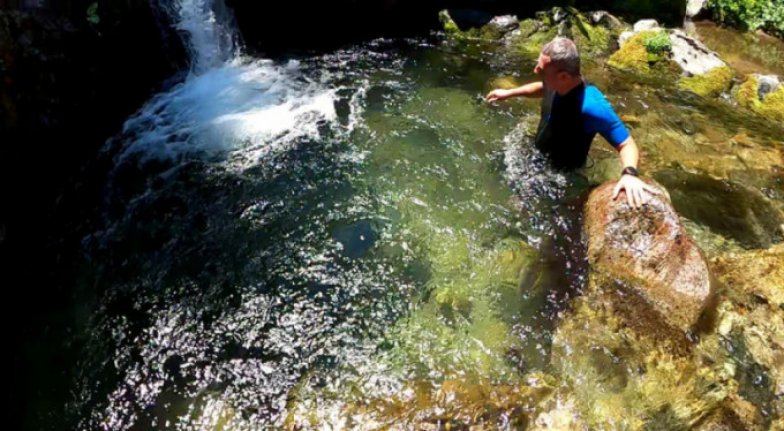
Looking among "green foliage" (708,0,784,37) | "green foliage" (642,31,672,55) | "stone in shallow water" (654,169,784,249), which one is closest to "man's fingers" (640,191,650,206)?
"stone in shallow water" (654,169,784,249)

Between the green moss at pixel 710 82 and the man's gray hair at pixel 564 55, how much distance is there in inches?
262

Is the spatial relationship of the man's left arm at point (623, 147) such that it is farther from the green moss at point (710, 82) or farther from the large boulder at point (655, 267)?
the green moss at point (710, 82)

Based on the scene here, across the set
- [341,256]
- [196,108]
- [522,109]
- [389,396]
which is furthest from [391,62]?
[389,396]

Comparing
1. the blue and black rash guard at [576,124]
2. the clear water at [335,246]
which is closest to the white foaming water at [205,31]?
the clear water at [335,246]

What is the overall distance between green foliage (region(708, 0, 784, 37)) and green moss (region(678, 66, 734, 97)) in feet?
11.8

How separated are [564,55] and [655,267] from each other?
2252 millimetres

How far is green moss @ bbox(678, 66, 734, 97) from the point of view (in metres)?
9.98

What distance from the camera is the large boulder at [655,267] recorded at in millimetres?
4941

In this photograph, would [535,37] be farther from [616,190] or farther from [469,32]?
[616,190]

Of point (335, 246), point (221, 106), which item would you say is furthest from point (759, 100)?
point (221, 106)

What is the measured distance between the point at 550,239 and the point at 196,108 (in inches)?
242

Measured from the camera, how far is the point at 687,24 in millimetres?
12852

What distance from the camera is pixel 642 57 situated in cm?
1070

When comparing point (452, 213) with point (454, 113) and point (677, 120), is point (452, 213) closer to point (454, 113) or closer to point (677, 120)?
point (454, 113)
